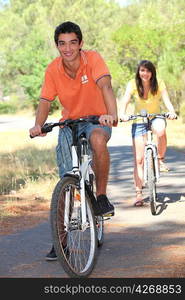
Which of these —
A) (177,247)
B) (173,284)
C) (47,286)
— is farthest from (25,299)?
(177,247)

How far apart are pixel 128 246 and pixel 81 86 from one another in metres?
1.61

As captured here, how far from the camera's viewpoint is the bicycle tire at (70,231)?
199 inches

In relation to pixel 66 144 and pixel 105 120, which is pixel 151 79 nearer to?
pixel 66 144

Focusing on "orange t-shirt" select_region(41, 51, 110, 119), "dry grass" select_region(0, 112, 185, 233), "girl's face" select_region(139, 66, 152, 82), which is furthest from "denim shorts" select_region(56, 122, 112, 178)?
"girl's face" select_region(139, 66, 152, 82)

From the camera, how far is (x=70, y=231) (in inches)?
213

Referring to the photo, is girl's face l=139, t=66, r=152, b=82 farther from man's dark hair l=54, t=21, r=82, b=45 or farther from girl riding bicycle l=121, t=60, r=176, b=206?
man's dark hair l=54, t=21, r=82, b=45

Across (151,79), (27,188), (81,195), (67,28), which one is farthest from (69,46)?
(27,188)

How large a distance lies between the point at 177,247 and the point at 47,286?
1652 mm

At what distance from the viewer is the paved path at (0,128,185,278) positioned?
217 inches

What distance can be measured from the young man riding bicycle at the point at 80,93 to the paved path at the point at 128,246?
41 centimetres

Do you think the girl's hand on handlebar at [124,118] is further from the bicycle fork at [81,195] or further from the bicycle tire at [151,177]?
the bicycle fork at [81,195]

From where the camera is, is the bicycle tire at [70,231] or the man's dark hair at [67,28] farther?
the man's dark hair at [67,28]

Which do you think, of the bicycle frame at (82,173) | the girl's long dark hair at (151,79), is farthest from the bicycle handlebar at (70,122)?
the girl's long dark hair at (151,79)

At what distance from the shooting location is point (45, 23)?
69750mm
